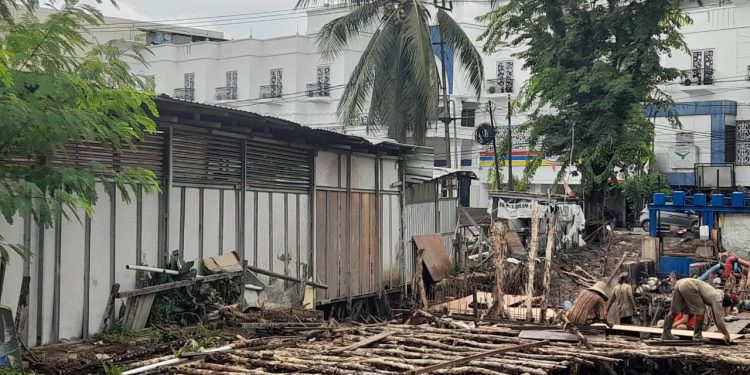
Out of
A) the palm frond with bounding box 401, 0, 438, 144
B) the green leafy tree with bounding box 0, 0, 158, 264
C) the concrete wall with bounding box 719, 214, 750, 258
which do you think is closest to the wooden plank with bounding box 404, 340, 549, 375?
the green leafy tree with bounding box 0, 0, 158, 264

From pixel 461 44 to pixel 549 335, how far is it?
1501 cm

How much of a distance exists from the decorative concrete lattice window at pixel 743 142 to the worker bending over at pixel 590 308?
2944 cm

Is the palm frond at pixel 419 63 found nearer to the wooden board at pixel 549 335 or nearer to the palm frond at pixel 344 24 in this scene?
the palm frond at pixel 344 24

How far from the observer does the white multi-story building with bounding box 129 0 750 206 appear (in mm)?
41531

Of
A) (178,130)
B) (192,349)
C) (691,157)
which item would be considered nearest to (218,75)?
(691,157)

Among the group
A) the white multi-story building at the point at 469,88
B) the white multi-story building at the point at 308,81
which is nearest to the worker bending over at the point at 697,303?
the white multi-story building at the point at 469,88

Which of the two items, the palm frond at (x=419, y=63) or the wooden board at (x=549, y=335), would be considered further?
the palm frond at (x=419, y=63)

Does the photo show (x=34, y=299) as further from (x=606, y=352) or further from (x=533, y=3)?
(x=533, y=3)

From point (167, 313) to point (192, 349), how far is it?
6.42ft

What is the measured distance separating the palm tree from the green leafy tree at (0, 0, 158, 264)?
52.7 feet

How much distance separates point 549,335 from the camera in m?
13.7

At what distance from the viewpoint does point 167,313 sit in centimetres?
1372

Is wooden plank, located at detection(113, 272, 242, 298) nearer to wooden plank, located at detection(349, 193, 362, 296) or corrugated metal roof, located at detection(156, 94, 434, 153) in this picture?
corrugated metal roof, located at detection(156, 94, 434, 153)

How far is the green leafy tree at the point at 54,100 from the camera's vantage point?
8.77m
